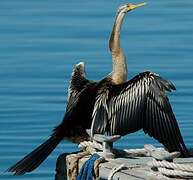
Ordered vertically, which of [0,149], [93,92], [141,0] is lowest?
[0,149]

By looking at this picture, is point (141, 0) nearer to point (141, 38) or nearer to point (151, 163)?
point (141, 38)

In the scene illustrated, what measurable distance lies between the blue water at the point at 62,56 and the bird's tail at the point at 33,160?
220 centimetres

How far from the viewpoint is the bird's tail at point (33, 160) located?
324 inches

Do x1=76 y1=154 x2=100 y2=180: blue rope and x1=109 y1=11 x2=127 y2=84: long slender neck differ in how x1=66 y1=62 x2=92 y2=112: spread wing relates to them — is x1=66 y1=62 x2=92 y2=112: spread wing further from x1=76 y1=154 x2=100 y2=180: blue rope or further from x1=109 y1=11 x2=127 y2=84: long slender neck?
x1=76 y1=154 x2=100 y2=180: blue rope

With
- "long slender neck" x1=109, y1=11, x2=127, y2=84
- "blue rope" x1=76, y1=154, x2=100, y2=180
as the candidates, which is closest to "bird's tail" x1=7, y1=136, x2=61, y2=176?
"blue rope" x1=76, y1=154, x2=100, y2=180

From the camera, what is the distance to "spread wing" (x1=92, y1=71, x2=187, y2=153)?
7.86 metres

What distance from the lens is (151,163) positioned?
693 cm

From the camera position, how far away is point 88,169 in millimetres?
7371

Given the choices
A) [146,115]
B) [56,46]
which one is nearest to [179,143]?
[146,115]

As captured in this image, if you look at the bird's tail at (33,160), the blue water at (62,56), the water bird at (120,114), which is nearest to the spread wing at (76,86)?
the water bird at (120,114)

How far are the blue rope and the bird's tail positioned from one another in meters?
0.80

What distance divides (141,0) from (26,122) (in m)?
9.06

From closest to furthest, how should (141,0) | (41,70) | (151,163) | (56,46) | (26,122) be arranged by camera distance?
1. (151,163)
2. (26,122)
3. (41,70)
4. (56,46)
5. (141,0)

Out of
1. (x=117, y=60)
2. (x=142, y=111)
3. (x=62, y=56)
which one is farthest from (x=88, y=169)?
(x=62, y=56)
